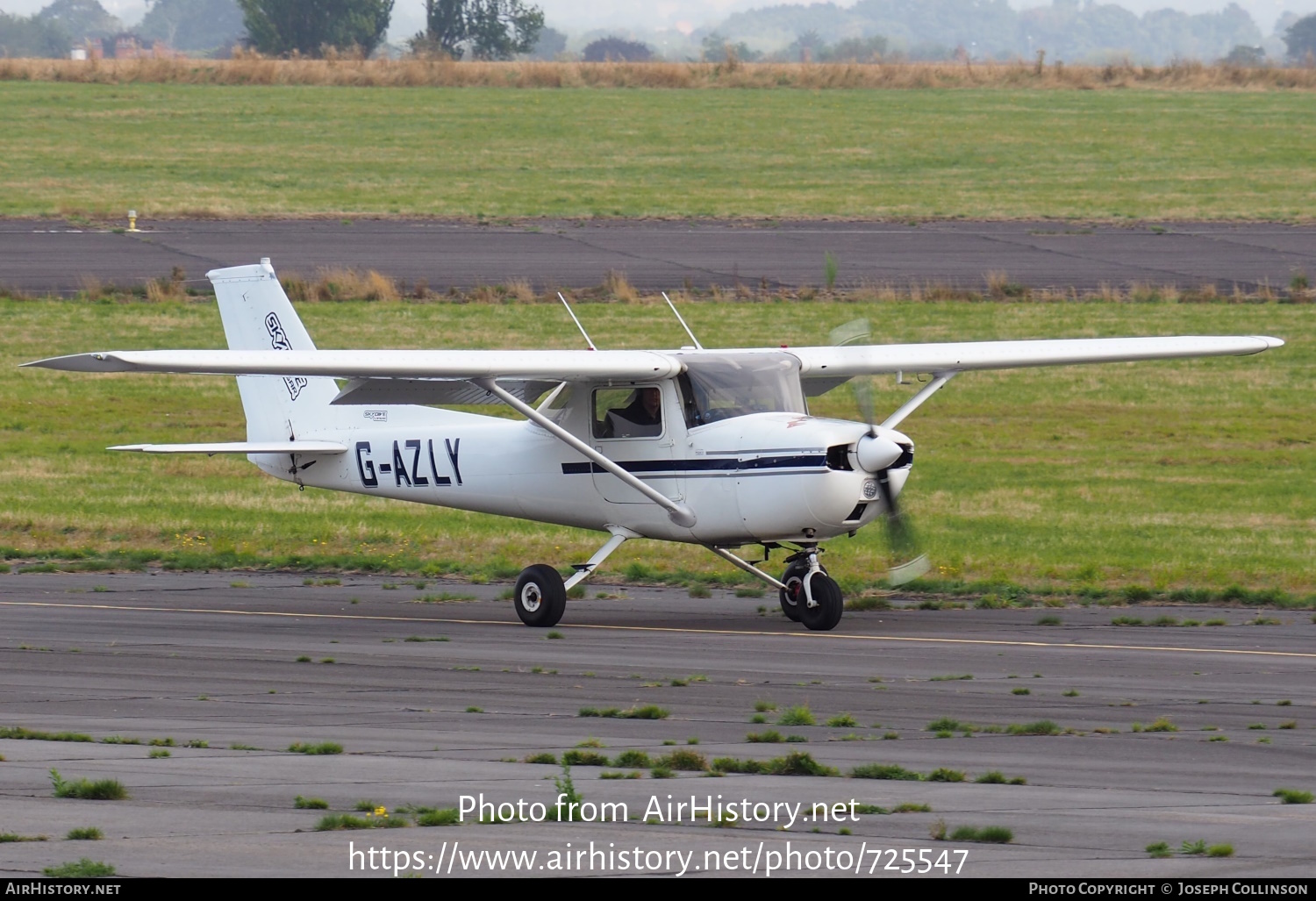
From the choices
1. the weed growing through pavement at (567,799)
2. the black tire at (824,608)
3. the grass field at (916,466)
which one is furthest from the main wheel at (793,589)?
the weed growing through pavement at (567,799)

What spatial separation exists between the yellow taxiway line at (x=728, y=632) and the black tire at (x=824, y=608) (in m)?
0.11

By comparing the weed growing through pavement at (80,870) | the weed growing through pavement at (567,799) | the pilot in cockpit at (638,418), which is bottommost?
the weed growing through pavement at (567,799)

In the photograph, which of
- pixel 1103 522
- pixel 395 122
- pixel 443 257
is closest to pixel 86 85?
pixel 395 122

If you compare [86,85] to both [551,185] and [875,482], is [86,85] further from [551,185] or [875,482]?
[875,482]

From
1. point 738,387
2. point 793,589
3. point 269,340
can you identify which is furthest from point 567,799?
point 269,340

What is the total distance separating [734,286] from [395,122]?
32041 millimetres

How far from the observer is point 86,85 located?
76.2m

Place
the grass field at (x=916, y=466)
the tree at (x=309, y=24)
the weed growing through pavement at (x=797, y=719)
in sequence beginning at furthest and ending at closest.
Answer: the tree at (x=309, y=24)
the grass field at (x=916, y=466)
the weed growing through pavement at (x=797, y=719)

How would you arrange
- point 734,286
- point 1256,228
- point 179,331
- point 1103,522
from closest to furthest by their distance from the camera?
point 1103,522
point 179,331
point 734,286
point 1256,228

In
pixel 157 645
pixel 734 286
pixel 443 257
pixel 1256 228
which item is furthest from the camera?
pixel 1256 228

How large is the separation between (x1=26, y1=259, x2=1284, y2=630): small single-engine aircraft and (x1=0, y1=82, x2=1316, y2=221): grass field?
109 feet

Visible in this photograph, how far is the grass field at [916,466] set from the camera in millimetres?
20344

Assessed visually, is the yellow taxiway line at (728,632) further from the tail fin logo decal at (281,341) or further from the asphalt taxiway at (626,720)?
the tail fin logo decal at (281,341)

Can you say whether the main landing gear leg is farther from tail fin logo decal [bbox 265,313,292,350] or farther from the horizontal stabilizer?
tail fin logo decal [bbox 265,313,292,350]
